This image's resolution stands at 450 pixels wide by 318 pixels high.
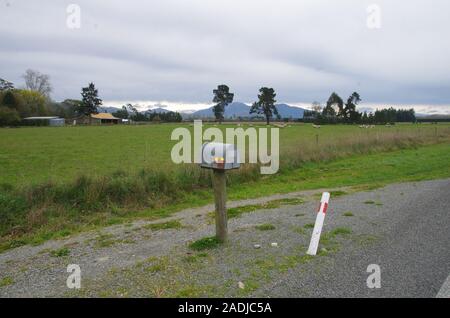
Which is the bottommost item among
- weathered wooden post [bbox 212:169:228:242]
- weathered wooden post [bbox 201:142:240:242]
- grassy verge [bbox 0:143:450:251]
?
grassy verge [bbox 0:143:450:251]

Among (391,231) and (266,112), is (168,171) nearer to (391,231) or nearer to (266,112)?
(391,231)

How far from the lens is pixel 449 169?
1563 cm

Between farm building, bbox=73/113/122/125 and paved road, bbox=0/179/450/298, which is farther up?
farm building, bbox=73/113/122/125

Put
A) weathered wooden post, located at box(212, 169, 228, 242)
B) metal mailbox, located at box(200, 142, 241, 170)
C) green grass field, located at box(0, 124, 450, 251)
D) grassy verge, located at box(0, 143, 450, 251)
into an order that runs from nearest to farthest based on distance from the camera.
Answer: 1. metal mailbox, located at box(200, 142, 241, 170)
2. weathered wooden post, located at box(212, 169, 228, 242)
3. grassy verge, located at box(0, 143, 450, 251)
4. green grass field, located at box(0, 124, 450, 251)

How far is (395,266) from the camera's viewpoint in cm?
490

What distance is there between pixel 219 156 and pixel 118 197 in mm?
5596

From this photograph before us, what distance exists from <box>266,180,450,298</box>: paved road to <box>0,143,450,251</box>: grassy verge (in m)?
5.04

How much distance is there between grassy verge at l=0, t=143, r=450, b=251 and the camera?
7.93 meters

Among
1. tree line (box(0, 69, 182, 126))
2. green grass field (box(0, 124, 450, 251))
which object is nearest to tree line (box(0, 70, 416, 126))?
tree line (box(0, 69, 182, 126))

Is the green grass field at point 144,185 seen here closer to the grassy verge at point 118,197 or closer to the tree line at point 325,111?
the grassy verge at point 118,197

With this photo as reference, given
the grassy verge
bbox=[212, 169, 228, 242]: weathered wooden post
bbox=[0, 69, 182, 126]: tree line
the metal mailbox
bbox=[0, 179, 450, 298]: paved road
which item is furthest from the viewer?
bbox=[0, 69, 182, 126]: tree line

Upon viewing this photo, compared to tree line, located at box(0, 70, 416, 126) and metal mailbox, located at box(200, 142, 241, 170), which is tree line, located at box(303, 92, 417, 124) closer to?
tree line, located at box(0, 70, 416, 126)

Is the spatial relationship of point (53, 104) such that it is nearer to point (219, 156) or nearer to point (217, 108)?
point (217, 108)
